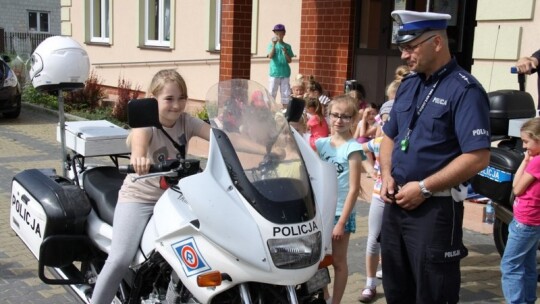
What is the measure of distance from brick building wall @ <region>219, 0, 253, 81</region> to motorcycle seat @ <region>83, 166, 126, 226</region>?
25.1 feet

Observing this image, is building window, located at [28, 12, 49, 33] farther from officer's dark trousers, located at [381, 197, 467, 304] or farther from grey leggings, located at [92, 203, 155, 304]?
officer's dark trousers, located at [381, 197, 467, 304]

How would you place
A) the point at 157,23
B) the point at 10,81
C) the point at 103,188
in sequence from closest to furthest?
1. the point at 103,188
2. the point at 10,81
3. the point at 157,23

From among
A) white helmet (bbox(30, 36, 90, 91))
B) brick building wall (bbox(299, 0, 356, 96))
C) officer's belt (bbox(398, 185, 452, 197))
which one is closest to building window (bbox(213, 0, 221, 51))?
brick building wall (bbox(299, 0, 356, 96))

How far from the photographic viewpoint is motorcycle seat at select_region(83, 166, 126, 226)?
4051 millimetres

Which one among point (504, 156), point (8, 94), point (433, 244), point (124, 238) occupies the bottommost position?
point (8, 94)

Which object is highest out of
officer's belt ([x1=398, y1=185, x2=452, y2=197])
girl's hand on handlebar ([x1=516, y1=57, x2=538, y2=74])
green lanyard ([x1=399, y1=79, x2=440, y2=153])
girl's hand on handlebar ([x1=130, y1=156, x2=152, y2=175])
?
girl's hand on handlebar ([x1=516, y1=57, x2=538, y2=74])

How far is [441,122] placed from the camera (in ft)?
10.7

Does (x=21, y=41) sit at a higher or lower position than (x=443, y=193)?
lower

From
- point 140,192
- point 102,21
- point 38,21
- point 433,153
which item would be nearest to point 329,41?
point 140,192

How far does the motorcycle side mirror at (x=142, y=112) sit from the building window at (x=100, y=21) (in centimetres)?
1675

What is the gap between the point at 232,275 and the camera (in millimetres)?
2914

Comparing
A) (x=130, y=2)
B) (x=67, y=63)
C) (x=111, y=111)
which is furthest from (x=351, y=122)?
(x=130, y=2)

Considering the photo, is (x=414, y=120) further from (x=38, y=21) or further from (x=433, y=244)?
(x=38, y=21)

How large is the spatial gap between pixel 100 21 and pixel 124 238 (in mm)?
17465
